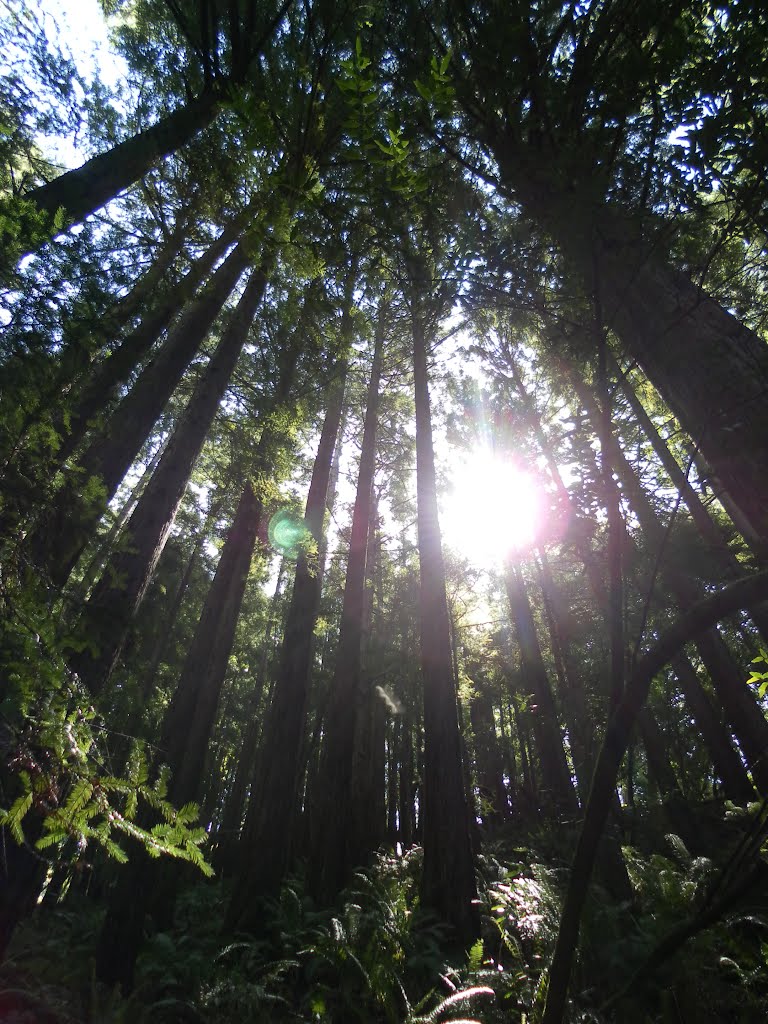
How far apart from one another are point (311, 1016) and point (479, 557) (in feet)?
48.1

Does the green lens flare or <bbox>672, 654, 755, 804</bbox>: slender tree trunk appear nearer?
<bbox>672, 654, 755, 804</bbox>: slender tree trunk

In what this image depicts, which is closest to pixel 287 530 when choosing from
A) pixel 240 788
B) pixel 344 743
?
pixel 344 743

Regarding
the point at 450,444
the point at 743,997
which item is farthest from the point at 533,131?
the point at 450,444

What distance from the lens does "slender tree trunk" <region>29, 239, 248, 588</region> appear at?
93.5 inches

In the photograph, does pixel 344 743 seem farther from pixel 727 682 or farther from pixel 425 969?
pixel 727 682

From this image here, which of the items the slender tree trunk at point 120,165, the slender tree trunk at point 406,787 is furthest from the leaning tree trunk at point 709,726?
the slender tree trunk at point 406,787

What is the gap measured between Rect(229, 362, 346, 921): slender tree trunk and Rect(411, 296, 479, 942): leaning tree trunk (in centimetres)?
194

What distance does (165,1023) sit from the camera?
13.8 ft

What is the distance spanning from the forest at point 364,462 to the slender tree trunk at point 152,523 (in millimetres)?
45

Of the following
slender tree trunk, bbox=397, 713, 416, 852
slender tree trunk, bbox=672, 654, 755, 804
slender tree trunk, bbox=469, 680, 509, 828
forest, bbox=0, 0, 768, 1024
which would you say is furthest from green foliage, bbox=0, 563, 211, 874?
slender tree trunk, bbox=469, 680, 509, 828

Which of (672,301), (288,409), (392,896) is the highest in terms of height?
(288,409)

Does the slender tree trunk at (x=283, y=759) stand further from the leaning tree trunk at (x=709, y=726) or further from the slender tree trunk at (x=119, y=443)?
the leaning tree trunk at (x=709, y=726)

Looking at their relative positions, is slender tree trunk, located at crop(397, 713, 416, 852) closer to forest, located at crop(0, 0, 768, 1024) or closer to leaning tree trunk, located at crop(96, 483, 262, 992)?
forest, located at crop(0, 0, 768, 1024)

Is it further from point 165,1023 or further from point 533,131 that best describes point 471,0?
point 165,1023
